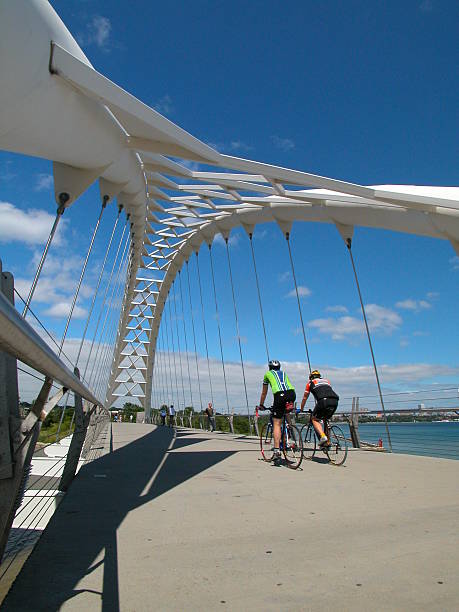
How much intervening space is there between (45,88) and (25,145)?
0.73m

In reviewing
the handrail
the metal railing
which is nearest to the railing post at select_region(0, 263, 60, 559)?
the metal railing

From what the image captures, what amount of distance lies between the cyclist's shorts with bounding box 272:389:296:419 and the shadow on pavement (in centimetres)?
127

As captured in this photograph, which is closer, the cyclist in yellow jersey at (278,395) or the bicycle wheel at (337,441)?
the cyclist in yellow jersey at (278,395)

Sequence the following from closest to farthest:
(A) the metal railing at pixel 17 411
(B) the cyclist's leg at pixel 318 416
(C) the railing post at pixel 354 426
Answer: (A) the metal railing at pixel 17 411 < (B) the cyclist's leg at pixel 318 416 < (C) the railing post at pixel 354 426

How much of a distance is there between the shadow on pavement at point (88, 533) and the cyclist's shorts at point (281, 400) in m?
1.27

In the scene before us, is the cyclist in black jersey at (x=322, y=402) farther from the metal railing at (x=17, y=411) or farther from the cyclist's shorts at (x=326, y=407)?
the metal railing at (x=17, y=411)

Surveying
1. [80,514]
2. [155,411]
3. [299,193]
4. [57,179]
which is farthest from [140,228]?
[155,411]

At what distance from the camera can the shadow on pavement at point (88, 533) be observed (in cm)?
188

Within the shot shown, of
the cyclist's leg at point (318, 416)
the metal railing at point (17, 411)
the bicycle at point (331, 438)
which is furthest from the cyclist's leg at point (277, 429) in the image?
the metal railing at point (17, 411)

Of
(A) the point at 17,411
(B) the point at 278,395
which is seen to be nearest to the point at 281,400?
(B) the point at 278,395

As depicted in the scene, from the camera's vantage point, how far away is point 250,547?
2.55 meters

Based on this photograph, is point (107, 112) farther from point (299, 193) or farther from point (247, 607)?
point (247, 607)

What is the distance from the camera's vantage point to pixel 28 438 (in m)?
1.85

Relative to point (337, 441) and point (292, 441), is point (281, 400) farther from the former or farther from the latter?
point (337, 441)
